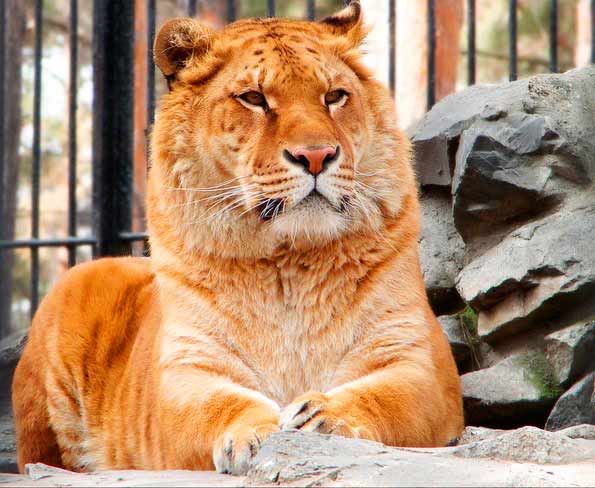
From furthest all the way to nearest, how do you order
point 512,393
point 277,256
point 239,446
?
point 512,393, point 277,256, point 239,446

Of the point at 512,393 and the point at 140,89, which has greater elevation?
the point at 140,89

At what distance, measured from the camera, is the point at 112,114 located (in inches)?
244

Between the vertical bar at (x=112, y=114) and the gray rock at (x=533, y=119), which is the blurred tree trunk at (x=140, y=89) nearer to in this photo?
the vertical bar at (x=112, y=114)

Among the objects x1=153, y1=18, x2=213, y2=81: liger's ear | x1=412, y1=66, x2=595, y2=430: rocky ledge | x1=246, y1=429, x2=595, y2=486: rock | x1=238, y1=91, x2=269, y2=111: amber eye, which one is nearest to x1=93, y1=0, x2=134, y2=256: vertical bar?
x1=412, y1=66, x2=595, y2=430: rocky ledge

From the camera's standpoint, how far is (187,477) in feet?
9.48

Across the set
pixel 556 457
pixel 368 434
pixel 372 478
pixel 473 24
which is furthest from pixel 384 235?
pixel 473 24

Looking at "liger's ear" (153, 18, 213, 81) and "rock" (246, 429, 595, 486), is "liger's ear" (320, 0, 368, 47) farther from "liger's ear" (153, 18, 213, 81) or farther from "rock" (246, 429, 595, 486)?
"rock" (246, 429, 595, 486)

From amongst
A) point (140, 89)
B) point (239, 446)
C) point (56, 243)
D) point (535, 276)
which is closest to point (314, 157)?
point (239, 446)

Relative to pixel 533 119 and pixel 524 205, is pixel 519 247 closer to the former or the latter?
pixel 524 205

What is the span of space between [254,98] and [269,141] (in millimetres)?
255

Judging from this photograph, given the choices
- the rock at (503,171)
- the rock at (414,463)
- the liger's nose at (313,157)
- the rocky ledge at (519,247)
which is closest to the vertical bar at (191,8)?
the rocky ledge at (519,247)

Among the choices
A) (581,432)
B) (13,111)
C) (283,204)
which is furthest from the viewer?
(13,111)

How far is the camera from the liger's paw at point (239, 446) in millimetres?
2971

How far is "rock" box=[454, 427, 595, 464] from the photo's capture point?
288cm
